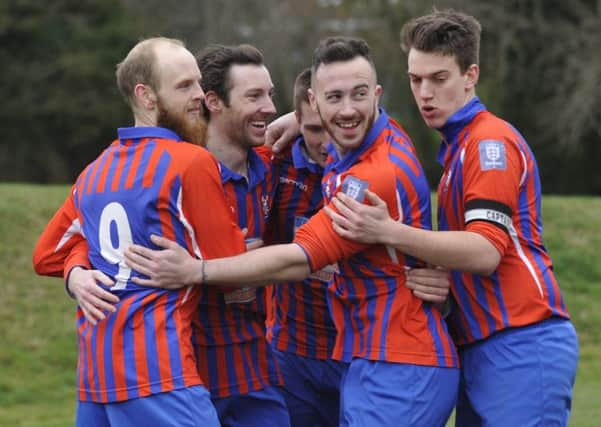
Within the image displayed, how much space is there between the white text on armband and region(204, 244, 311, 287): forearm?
75cm

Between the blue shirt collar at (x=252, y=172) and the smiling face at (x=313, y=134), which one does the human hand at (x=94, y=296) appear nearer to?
the blue shirt collar at (x=252, y=172)

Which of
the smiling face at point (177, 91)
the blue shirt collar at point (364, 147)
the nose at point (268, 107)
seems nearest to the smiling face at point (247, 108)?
the nose at point (268, 107)

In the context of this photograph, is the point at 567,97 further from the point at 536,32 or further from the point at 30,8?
the point at 30,8

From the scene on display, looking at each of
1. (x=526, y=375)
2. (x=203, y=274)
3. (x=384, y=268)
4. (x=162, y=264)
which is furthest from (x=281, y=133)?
(x=526, y=375)

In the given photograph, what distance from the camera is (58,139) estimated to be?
3309cm

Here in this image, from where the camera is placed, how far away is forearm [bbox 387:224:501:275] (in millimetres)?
4434

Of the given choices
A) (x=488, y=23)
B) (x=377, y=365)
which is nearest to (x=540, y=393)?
(x=377, y=365)

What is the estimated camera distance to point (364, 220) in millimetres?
4477

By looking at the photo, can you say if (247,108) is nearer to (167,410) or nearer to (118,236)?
(118,236)

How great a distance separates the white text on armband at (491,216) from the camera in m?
4.47

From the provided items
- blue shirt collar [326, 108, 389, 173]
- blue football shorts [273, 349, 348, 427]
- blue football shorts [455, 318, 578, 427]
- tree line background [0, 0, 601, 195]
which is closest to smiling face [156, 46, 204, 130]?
blue shirt collar [326, 108, 389, 173]

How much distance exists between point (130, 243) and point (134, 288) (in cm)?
19

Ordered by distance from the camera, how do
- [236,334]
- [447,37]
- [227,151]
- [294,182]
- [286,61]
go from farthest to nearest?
[286,61], [294,182], [227,151], [236,334], [447,37]

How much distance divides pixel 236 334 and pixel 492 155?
1.52 meters
